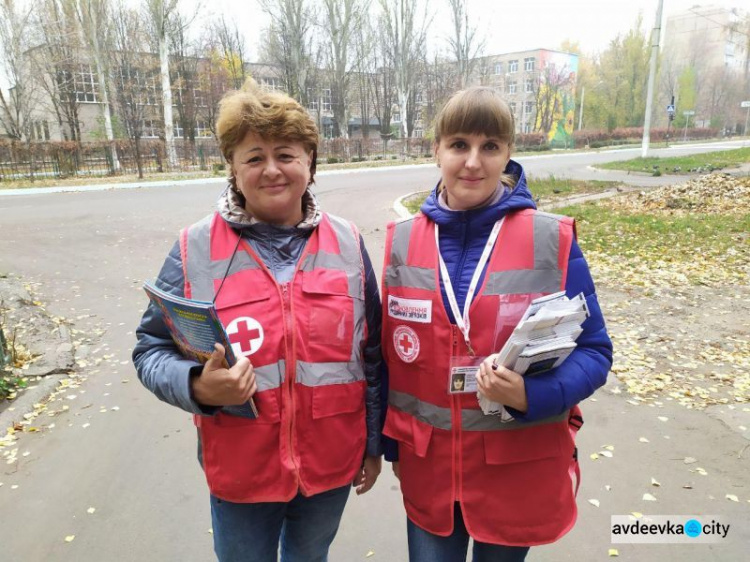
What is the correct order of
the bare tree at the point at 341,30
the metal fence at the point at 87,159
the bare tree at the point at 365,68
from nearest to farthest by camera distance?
the metal fence at the point at 87,159
the bare tree at the point at 341,30
the bare tree at the point at 365,68

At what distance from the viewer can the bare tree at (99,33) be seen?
28.1m

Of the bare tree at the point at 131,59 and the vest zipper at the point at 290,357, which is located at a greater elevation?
the bare tree at the point at 131,59

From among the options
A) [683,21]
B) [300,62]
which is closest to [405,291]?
[300,62]

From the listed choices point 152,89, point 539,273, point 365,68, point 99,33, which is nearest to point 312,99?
point 365,68

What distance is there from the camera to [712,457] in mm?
3482

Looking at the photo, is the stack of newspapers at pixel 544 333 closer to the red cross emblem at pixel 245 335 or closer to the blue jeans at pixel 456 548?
the blue jeans at pixel 456 548

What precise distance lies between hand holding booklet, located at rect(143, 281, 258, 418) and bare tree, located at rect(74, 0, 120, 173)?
92.5 ft

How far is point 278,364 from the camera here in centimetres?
167

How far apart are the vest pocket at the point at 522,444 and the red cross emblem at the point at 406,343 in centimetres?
35

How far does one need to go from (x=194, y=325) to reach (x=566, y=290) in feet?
3.72

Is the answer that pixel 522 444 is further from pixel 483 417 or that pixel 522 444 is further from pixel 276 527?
pixel 276 527

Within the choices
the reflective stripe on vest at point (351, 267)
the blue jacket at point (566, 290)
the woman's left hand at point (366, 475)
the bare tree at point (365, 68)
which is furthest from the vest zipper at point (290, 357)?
the bare tree at point (365, 68)

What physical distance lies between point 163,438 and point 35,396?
152cm

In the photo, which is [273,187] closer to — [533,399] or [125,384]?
[533,399]
